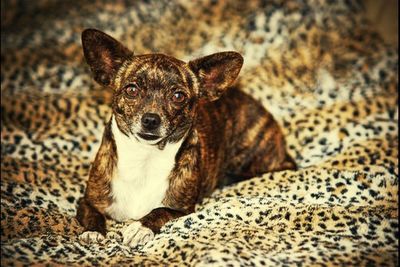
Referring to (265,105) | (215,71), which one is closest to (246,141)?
(265,105)

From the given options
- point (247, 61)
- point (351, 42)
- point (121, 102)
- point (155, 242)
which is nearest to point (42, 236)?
point (155, 242)

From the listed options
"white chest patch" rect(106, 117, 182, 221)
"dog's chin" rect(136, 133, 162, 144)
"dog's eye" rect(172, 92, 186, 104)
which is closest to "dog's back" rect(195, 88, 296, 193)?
"white chest patch" rect(106, 117, 182, 221)

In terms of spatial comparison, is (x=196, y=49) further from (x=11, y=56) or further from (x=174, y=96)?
(x=174, y=96)

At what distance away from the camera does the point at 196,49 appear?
4.89 m

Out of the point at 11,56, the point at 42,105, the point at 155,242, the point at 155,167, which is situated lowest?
the point at 155,242

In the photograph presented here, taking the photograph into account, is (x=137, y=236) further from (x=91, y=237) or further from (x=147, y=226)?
(x=91, y=237)

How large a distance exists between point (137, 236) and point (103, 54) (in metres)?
1.01

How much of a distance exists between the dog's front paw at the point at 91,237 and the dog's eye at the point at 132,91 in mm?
746

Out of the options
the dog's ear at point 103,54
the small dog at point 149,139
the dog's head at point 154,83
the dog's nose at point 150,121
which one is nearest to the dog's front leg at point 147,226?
the small dog at point 149,139

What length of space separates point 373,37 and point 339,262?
2657 millimetres

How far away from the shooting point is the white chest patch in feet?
10.8

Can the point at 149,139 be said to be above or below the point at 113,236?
above

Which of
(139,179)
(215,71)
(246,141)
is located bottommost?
(139,179)

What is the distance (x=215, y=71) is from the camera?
3.43 metres
